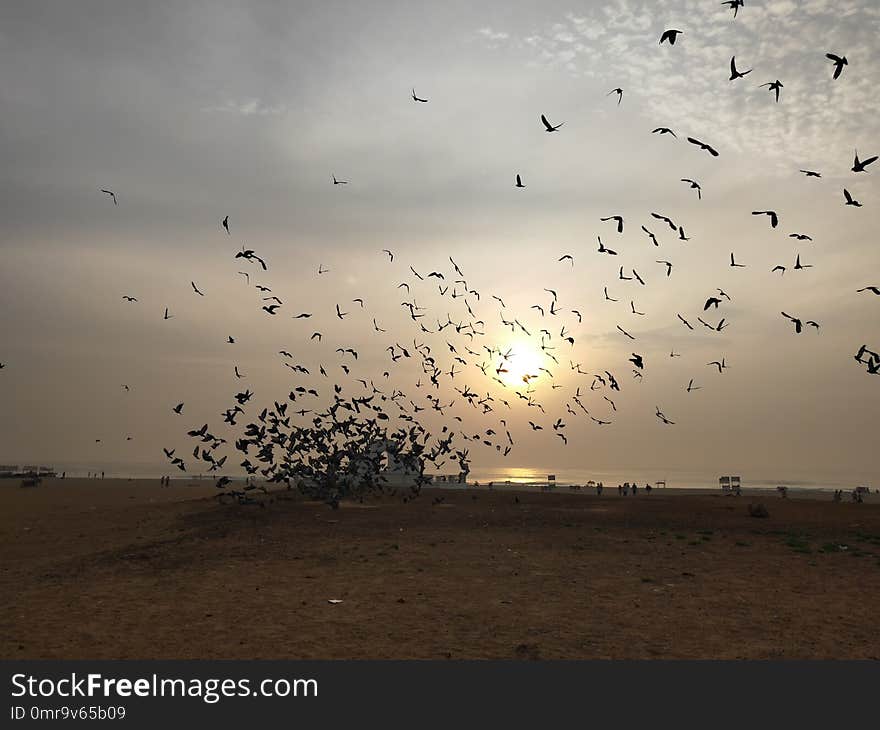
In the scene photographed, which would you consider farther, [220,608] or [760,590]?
[760,590]

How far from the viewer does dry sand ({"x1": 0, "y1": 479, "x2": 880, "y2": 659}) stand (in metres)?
13.7

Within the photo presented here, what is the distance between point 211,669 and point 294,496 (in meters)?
36.2

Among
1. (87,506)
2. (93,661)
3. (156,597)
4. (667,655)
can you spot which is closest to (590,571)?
(667,655)

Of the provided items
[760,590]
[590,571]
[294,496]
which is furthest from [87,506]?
[760,590]

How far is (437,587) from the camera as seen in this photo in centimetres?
1900

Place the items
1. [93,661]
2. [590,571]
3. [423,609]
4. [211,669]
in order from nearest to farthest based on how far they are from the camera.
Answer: [211,669] → [93,661] → [423,609] → [590,571]

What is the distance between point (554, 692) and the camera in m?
10.3

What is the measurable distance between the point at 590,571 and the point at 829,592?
6549 millimetres

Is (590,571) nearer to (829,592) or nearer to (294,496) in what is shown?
(829,592)

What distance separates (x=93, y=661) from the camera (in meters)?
12.2

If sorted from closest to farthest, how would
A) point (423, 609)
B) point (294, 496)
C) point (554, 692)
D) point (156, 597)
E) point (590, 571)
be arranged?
point (554, 692) → point (423, 609) → point (156, 597) → point (590, 571) → point (294, 496)

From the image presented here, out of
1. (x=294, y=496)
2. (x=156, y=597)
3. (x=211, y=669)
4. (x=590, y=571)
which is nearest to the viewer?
(x=211, y=669)

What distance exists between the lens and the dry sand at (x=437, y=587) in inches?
539

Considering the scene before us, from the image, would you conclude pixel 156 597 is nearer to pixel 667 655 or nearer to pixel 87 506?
pixel 667 655
